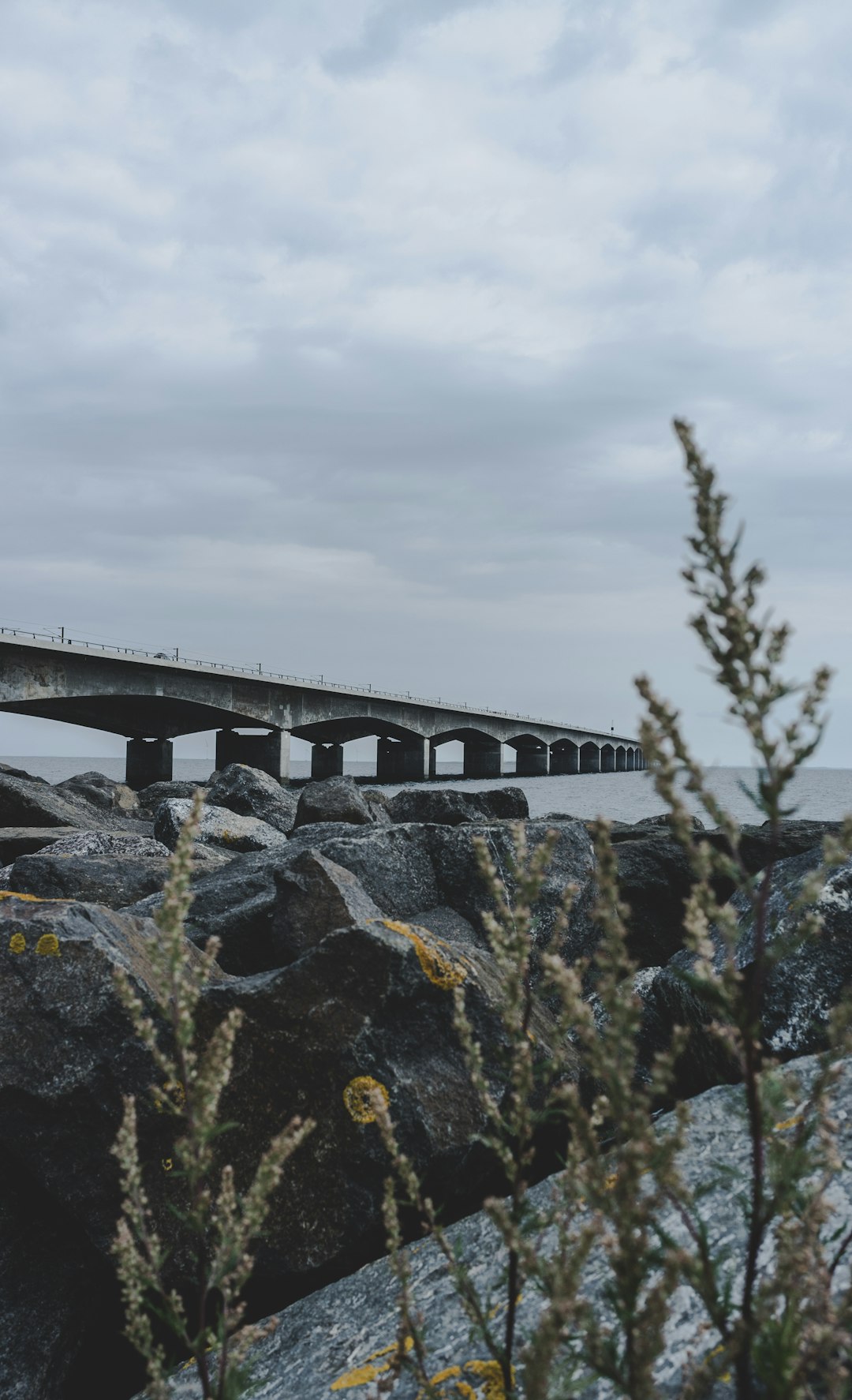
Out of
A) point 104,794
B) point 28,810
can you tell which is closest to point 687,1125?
point 28,810

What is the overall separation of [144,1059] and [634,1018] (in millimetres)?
3198

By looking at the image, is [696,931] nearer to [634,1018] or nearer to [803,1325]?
[634,1018]

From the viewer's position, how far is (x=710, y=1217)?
8.95ft

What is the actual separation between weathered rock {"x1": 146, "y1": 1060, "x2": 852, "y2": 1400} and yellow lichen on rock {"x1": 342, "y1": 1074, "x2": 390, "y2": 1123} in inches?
22.9

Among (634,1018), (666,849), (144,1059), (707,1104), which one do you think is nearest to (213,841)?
(666,849)

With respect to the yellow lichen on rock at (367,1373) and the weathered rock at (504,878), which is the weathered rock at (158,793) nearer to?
the weathered rock at (504,878)

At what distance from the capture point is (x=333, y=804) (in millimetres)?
16344

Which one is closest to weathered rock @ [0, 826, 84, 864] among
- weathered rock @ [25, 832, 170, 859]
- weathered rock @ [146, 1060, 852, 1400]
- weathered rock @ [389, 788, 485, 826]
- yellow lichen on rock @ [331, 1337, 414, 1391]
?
weathered rock @ [25, 832, 170, 859]

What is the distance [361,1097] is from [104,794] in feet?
74.7

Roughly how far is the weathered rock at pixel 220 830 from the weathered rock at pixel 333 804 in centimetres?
162

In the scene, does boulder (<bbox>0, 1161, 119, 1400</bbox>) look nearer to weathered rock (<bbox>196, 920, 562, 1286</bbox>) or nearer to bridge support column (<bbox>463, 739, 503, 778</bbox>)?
weathered rock (<bbox>196, 920, 562, 1286</bbox>)

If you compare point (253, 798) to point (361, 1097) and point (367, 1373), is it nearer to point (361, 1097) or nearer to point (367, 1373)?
point (361, 1097)

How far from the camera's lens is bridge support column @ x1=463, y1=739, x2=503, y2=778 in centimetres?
9688

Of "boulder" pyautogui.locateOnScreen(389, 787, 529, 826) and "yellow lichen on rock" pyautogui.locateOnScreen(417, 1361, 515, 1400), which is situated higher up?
"boulder" pyautogui.locateOnScreen(389, 787, 529, 826)
